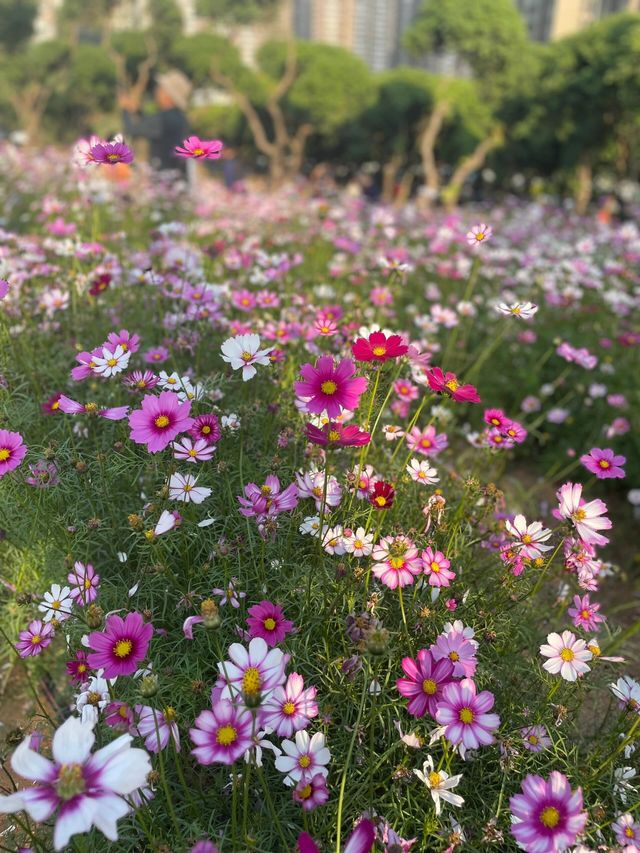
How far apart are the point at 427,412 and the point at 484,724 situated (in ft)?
7.10

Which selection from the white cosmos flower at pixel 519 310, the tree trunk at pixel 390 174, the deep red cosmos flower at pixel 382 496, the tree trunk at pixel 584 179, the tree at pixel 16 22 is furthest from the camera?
the tree at pixel 16 22

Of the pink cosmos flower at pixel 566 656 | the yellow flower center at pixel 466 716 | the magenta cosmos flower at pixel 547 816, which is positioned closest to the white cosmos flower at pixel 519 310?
the pink cosmos flower at pixel 566 656

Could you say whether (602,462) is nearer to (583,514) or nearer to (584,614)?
(583,514)

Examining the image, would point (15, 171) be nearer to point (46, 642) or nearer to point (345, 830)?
point (46, 642)

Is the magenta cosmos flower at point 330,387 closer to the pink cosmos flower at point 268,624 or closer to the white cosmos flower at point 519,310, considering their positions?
the pink cosmos flower at point 268,624

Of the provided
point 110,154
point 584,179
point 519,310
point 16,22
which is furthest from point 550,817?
point 16,22

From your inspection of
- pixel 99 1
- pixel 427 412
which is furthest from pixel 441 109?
pixel 99 1

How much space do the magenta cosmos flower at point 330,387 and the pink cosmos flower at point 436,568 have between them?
45 centimetres

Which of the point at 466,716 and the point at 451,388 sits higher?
the point at 451,388

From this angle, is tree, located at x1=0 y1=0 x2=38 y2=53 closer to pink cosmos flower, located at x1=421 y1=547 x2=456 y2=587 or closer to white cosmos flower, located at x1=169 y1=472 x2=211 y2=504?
white cosmos flower, located at x1=169 y1=472 x2=211 y2=504

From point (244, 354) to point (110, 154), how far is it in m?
0.85

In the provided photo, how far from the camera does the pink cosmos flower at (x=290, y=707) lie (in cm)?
121

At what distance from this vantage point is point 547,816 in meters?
1.07

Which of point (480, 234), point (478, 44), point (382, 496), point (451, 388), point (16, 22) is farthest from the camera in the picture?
point (16, 22)
